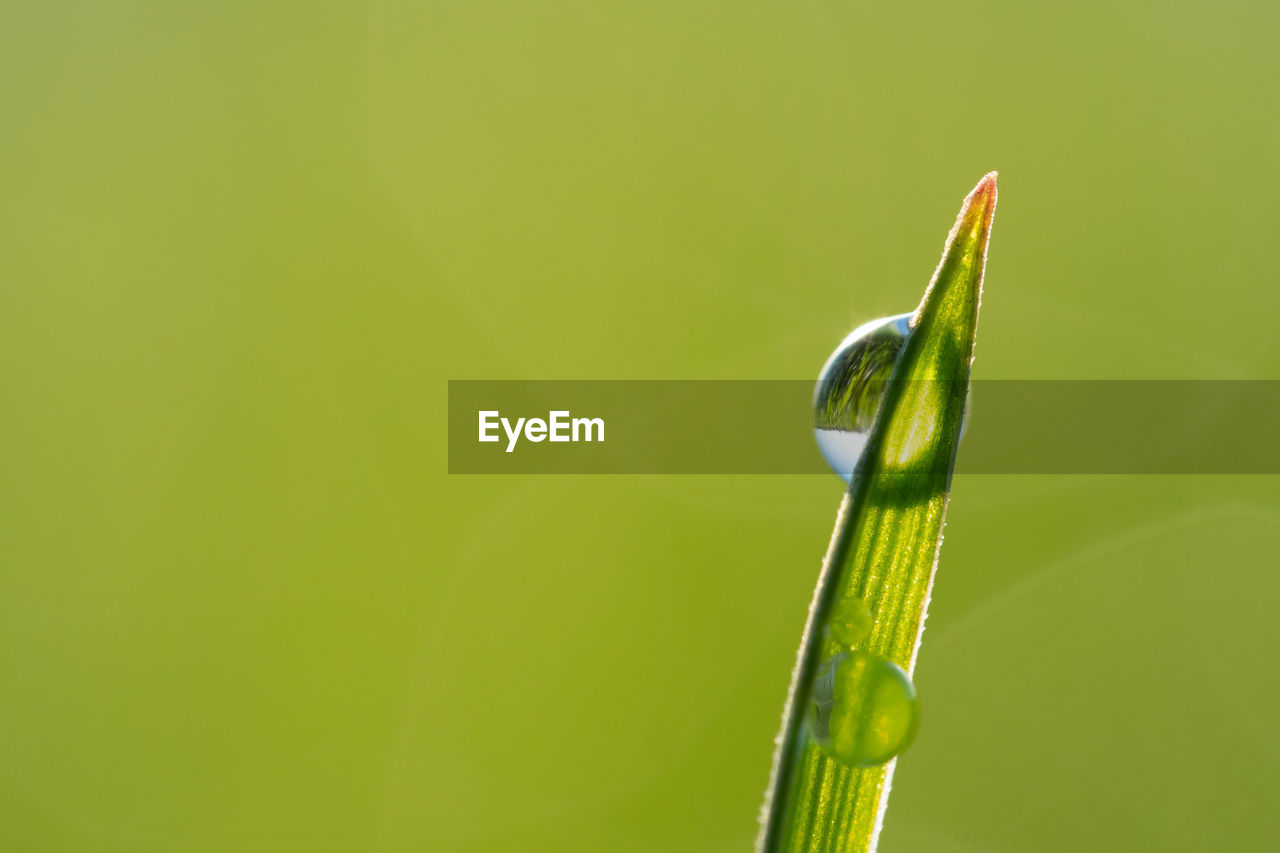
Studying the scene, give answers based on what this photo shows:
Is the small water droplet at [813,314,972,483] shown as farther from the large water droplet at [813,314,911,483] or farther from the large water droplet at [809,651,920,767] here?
the large water droplet at [809,651,920,767]

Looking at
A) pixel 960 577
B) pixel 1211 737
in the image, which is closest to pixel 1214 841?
pixel 1211 737

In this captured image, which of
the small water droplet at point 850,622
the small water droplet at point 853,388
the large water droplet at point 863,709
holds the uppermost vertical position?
the small water droplet at point 853,388

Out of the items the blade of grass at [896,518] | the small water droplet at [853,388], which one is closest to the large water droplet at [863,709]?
the blade of grass at [896,518]

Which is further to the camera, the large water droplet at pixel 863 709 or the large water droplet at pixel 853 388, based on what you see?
the large water droplet at pixel 853 388

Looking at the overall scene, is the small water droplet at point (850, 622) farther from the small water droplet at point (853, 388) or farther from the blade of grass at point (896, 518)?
the small water droplet at point (853, 388)

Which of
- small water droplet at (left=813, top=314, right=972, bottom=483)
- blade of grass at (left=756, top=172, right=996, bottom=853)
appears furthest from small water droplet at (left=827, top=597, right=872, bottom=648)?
small water droplet at (left=813, top=314, right=972, bottom=483)

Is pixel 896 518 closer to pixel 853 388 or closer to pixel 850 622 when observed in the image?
pixel 850 622

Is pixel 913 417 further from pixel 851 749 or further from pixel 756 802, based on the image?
pixel 756 802
